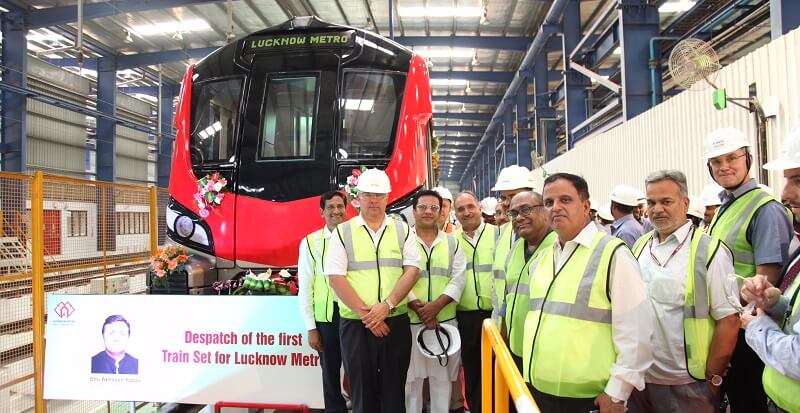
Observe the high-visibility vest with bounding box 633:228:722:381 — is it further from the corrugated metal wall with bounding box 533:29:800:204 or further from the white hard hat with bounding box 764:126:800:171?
the corrugated metal wall with bounding box 533:29:800:204

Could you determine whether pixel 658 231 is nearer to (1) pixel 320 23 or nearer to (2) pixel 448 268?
(2) pixel 448 268

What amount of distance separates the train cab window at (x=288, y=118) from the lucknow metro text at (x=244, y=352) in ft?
5.57

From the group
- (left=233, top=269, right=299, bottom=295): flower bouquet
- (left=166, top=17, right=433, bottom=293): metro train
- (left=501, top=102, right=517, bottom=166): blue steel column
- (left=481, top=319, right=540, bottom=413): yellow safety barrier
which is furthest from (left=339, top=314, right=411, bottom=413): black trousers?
(left=501, top=102, right=517, bottom=166): blue steel column

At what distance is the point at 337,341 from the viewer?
343 centimetres

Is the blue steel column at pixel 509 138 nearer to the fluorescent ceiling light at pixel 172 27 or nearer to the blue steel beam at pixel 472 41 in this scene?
the blue steel beam at pixel 472 41

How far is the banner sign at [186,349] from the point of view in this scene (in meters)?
3.59

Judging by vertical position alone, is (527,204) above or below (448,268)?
above

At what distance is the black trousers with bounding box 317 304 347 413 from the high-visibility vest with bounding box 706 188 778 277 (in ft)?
7.46

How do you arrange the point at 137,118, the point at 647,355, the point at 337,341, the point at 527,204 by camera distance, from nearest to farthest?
the point at 647,355
the point at 527,204
the point at 337,341
the point at 137,118

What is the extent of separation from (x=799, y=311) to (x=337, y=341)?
249cm

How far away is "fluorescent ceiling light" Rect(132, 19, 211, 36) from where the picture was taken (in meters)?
12.8

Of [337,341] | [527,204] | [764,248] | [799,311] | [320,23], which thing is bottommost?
[337,341]

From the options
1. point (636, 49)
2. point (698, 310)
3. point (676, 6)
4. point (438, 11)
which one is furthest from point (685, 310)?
point (676, 6)

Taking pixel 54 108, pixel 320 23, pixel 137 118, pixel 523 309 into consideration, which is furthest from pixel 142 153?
pixel 523 309
